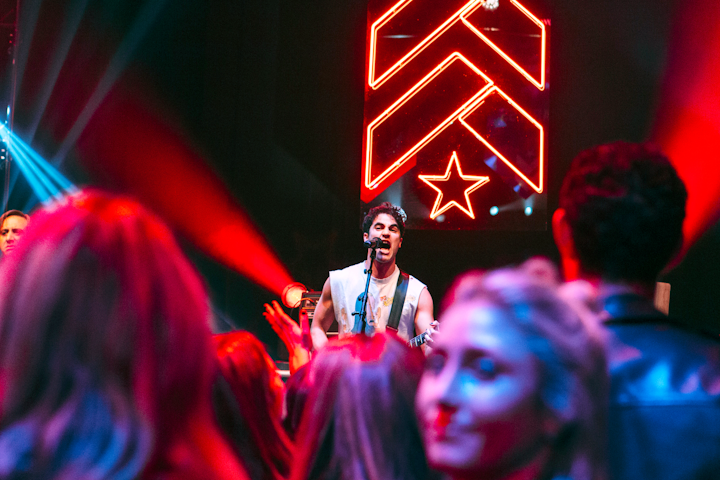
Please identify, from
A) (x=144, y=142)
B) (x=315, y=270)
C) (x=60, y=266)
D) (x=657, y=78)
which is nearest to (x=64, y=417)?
(x=60, y=266)

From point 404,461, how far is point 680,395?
1.74 feet

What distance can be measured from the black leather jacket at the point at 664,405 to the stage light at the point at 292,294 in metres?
4.53

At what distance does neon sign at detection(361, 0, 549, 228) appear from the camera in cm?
559

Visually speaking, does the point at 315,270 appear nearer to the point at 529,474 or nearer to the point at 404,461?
the point at 404,461

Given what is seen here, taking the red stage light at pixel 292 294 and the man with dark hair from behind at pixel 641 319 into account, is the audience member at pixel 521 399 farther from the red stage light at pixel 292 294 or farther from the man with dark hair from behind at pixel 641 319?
the red stage light at pixel 292 294

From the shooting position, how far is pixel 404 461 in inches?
46.9

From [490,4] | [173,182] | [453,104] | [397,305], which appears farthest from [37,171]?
[490,4]

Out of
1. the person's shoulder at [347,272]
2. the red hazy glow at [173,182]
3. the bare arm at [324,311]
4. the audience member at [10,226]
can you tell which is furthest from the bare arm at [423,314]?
the audience member at [10,226]

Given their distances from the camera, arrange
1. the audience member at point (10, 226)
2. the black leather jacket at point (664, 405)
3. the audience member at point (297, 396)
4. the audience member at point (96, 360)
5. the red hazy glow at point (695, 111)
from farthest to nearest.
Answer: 1. the red hazy glow at point (695, 111)
2. the audience member at point (10, 226)
3. the audience member at point (297, 396)
4. the black leather jacket at point (664, 405)
5. the audience member at point (96, 360)

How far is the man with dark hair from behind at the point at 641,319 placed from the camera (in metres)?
1.04

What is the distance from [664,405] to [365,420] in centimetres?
55

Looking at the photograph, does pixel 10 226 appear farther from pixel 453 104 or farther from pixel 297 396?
pixel 297 396

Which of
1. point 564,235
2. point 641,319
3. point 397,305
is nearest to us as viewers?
point 641,319

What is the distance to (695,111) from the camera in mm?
5344
